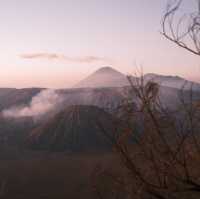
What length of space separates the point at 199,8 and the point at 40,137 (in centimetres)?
7111

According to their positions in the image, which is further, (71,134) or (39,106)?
(39,106)

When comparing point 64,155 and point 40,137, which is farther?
point 40,137

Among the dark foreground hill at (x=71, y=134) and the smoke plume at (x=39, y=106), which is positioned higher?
the smoke plume at (x=39, y=106)

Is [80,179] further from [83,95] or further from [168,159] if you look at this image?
[83,95]

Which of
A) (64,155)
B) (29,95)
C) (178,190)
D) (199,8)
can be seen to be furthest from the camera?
(29,95)

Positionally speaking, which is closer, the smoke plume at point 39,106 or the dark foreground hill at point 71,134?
the dark foreground hill at point 71,134

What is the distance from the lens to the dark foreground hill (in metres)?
69.2

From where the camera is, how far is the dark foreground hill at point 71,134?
227ft

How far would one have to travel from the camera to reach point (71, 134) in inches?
2869

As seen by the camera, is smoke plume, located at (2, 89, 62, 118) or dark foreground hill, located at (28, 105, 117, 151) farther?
smoke plume, located at (2, 89, 62, 118)

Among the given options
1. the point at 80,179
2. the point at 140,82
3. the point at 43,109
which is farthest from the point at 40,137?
the point at 140,82

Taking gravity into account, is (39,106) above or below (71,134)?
above

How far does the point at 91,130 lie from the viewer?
74062 mm

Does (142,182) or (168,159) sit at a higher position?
(168,159)
